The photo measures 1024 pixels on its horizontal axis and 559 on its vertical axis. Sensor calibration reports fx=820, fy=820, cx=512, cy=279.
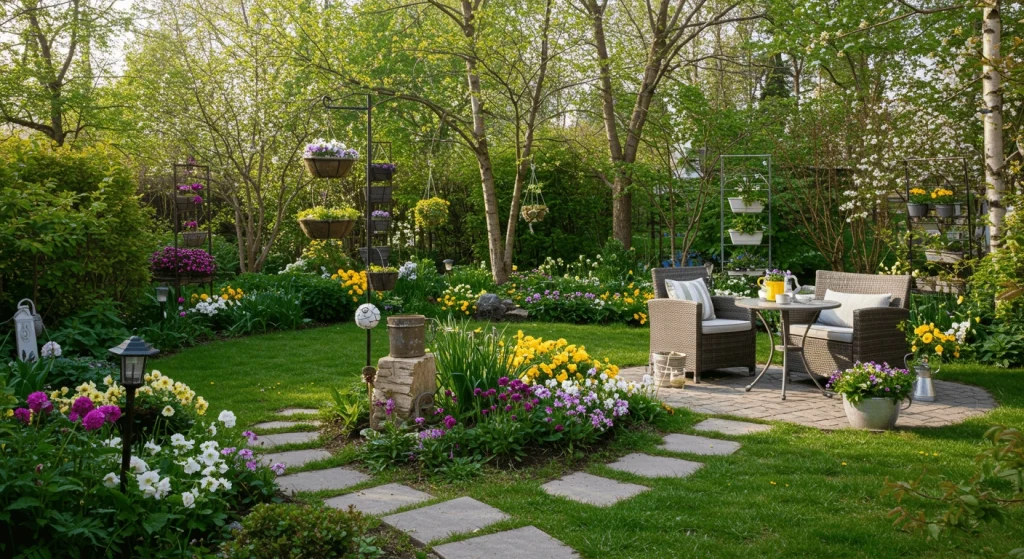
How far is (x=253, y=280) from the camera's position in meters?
9.70

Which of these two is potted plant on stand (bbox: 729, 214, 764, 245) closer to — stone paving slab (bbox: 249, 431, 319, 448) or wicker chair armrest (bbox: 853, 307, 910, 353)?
wicker chair armrest (bbox: 853, 307, 910, 353)

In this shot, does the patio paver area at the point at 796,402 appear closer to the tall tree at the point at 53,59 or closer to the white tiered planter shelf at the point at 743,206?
the white tiered planter shelf at the point at 743,206

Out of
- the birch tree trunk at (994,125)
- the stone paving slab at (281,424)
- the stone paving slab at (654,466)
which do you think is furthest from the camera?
the birch tree trunk at (994,125)

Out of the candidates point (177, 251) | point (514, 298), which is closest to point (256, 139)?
point (177, 251)

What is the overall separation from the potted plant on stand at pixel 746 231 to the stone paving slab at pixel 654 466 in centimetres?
641

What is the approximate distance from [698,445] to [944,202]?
19.2ft

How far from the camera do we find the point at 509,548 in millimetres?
3021

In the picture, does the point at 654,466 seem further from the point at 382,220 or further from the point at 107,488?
the point at 382,220

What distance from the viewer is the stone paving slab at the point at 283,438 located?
446 cm

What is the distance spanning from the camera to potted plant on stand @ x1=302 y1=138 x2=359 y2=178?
17.9 feet

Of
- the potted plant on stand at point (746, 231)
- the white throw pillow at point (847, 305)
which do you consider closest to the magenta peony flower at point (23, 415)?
the white throw pillow at point (847, 305)

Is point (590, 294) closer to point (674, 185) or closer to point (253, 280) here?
point (674, 185)

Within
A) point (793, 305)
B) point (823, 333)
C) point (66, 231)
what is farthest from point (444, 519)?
point (66, 231)

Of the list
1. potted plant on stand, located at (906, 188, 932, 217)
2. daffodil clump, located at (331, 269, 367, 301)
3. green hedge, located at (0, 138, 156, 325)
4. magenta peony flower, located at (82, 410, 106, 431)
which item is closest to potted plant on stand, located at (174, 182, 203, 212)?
daffodil clump, located at (331, 269, 367, 301)
